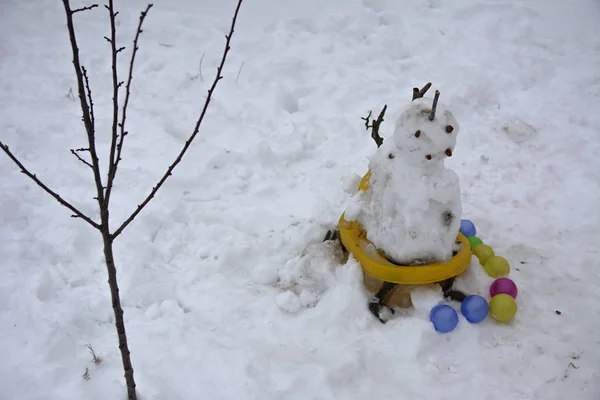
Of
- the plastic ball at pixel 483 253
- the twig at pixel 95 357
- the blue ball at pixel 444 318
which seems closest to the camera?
the twig at pixel 95 357

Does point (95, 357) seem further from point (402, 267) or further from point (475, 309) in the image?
point (475, 309)

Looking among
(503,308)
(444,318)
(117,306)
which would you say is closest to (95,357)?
(117,306)

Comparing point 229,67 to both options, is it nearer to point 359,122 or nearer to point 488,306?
point 359,122

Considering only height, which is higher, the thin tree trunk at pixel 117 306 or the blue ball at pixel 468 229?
the thin tree trunk at pixel 117 306

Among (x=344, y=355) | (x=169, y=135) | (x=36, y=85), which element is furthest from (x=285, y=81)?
(x=344, y=355)

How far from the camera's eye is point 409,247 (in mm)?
2688

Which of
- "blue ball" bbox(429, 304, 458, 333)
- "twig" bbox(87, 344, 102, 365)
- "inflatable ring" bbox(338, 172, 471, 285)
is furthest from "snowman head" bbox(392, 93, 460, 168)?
"twig" bbox(87, 344, 102, 365)

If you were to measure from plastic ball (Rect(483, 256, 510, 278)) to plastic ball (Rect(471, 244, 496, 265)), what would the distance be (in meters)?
0.07

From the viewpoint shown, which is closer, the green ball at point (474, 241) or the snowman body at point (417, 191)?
the snowman body at point (417, 191)

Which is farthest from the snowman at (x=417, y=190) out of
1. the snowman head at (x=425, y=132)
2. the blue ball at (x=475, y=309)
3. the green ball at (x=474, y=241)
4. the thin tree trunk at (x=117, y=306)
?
the thin tree trunk at (x=117, y=306)

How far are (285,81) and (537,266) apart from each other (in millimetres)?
2815

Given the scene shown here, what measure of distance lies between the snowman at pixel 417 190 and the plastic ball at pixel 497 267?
0.98ft

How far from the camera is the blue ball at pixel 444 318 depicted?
101 inches

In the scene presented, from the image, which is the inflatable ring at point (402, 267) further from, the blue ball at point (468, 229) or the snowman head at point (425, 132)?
the snowman head at point (425, 132)
